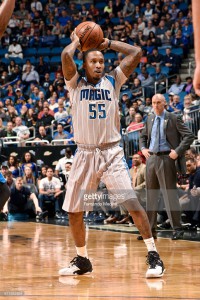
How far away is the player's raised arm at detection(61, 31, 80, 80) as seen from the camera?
18.1 ft

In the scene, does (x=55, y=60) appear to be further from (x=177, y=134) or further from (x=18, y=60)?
(x=177, y=134)

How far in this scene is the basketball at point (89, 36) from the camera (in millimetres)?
5590

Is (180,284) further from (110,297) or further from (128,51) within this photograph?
(128,51)

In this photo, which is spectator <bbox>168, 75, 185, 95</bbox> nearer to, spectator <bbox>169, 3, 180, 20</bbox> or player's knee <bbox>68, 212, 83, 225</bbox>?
spectator <bbox>169, 3, 180, 20</bbox>

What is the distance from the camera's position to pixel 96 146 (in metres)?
5.66

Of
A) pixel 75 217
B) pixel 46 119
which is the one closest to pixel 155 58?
pixel 46 119

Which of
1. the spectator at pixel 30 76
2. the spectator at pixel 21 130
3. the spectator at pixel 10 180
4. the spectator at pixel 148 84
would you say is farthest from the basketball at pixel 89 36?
the spectator at pixel 30 76

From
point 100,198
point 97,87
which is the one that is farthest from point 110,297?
point 100,198

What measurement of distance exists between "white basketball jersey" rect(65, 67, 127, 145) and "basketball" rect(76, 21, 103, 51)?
286 millimetres

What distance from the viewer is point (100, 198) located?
11898 mm

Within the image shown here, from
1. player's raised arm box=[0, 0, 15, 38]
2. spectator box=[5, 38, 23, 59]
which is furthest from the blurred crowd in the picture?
player's raised arm box=[0, 0, 15, 38]

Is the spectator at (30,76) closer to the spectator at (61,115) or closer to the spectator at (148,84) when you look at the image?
the spectator at (61,115)

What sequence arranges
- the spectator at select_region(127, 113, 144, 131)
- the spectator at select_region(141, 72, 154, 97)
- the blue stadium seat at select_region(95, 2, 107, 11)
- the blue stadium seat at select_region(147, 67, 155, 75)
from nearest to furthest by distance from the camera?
1. the spectator at select_region(127, 113, 144, 131)
2. the spectator at select_region(141, 72, 154, 97)
3. the blue stadium seat at select_region(147, 67, 155, 75)
4. the blue stadium seat at select_region(95, 2, 107, 11)

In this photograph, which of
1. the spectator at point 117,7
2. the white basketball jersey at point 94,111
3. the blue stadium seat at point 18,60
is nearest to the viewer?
the white basketball jersey at point 94,111
